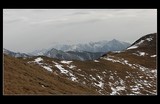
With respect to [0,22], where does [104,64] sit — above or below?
below

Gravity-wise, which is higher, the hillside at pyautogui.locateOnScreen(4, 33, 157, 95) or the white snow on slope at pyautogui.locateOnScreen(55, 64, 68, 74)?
the white snow on slope at pyautogui.locateOnScreen(55, 64, 68, 74)

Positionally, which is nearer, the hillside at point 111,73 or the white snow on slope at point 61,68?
the hillside at point 111,73

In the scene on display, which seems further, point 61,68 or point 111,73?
point 111,73

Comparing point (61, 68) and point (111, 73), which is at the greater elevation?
point (61, 68)

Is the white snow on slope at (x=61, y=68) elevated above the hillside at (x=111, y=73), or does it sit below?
above

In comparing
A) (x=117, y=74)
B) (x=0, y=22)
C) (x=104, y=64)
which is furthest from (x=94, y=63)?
(x=0, y=22)

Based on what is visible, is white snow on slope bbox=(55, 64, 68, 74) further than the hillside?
Yes
